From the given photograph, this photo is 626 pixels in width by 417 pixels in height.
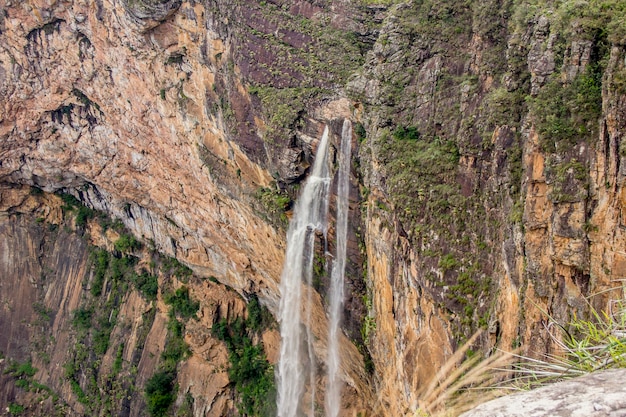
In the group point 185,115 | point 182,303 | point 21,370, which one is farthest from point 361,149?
point 21,370

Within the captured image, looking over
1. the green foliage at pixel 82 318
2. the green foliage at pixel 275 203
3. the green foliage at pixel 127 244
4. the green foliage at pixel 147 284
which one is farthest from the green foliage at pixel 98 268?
the green foliage at pixel 275 203

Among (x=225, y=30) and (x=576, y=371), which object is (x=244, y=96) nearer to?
(x=225, y=30)

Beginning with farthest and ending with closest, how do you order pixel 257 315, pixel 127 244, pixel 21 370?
pixel 127 244 → pixel 21 370 → pixel 257 315

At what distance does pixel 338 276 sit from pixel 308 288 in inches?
62.2

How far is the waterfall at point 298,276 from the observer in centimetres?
1530

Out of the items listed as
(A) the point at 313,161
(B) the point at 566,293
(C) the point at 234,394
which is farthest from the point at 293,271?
(B) the point at 566,293

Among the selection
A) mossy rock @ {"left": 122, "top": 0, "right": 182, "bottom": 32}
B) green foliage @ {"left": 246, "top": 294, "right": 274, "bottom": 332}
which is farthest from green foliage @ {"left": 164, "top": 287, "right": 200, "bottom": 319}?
mossy rock @ {"left": 122, "top": 0, "right": 182, "bottom": 32}

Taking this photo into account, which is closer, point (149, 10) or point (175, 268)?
point (149, 10)

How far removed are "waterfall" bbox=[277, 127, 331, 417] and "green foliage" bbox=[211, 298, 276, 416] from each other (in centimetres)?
80

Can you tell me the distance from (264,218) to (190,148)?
4.13 meters

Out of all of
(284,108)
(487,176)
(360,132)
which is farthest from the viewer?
(284,108)

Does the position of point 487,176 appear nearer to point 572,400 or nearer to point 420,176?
point 420,176

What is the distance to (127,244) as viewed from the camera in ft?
80.0

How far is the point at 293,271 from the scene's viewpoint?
1662 centimetres
